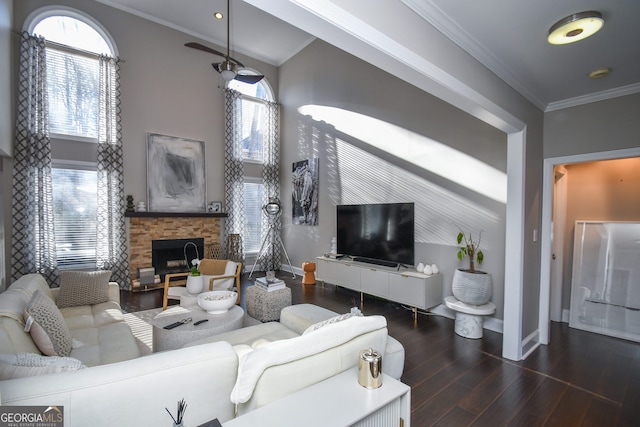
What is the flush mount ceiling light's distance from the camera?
1720 millimetres

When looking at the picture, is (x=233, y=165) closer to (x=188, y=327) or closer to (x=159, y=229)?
(x=159, y=229)

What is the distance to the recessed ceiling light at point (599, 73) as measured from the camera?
2395mm

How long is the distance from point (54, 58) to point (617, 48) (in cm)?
733

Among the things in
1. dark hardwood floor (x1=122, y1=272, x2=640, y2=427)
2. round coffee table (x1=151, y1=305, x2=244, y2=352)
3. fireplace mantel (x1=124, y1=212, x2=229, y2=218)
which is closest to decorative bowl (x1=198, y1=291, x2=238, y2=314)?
round coffee table (x1=151, y1=305, x2=244, y2=352)

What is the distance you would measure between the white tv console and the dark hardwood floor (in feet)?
1.12

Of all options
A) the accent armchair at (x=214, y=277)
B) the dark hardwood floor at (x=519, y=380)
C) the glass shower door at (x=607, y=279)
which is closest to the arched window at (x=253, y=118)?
the accent armchair at (x=214, y=277)

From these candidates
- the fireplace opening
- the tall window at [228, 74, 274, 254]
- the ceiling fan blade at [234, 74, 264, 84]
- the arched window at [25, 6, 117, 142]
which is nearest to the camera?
the ceiling fan blade at [234, 74, 264, 84]

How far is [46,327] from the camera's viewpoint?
1.94 meters

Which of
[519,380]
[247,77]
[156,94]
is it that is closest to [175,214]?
[156,94]

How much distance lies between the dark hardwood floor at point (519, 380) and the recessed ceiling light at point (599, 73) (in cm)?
261

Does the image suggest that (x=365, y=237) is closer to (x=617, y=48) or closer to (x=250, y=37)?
(x=617, y=48)

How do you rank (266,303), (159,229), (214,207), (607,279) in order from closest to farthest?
(607,279), (266,303), (159,229), (214,207)

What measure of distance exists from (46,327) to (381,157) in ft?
14.6

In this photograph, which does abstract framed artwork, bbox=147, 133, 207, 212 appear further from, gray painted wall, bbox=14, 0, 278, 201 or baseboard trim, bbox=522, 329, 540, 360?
baseboard trim, bbox=522, 329, 540, 360
